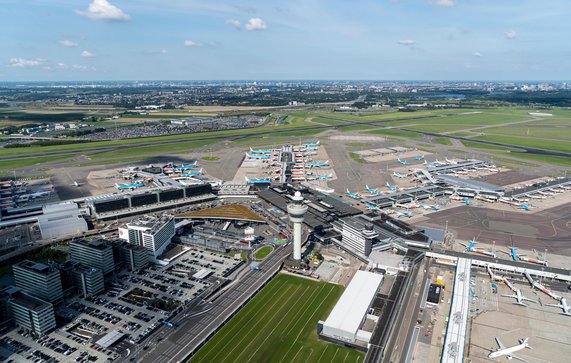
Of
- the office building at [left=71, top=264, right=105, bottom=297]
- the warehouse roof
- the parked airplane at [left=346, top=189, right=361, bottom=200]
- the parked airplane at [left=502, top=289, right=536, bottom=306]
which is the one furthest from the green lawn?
the parked airplane at [left=502, top=289, right=536, bottom=306]

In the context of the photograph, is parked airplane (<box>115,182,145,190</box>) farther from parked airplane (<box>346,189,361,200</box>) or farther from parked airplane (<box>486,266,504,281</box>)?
parked airplane (<box>486,266,504,281</box>)

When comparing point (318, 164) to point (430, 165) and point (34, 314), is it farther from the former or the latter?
point (34, 314)

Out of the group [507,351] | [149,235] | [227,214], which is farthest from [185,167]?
[507,351]

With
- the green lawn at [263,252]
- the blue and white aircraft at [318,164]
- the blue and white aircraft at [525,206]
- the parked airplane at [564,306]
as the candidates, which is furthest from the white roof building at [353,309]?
the blue and white aircraft at [318,164]

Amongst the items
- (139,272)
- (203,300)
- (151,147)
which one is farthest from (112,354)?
(151,147)

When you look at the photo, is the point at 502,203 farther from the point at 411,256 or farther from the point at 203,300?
the point at 203,300
